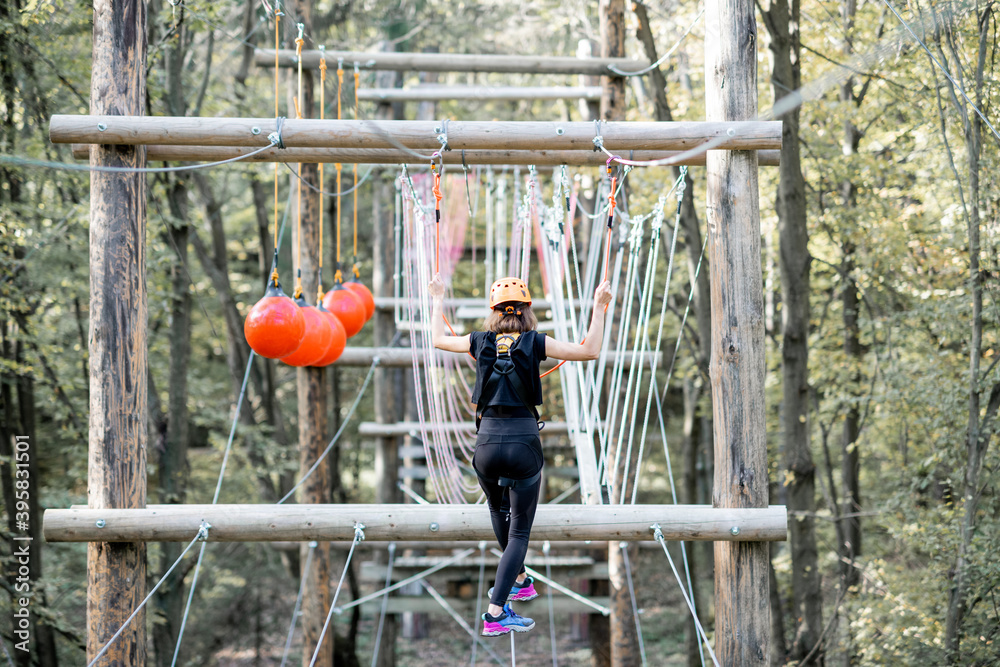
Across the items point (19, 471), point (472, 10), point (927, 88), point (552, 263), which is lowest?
point (19, 471)

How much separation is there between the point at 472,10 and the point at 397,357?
21.4 feet

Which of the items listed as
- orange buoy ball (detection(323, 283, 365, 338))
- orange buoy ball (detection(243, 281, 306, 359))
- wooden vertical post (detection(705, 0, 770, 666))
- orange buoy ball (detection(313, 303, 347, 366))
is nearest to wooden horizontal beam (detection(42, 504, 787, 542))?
wooden vertical post (detection(705, 0, 770, 666))

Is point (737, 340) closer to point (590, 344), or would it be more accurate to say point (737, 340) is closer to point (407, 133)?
point (590, 344)

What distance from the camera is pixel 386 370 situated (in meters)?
5.77

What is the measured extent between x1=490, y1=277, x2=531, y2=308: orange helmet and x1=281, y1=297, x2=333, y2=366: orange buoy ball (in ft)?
2.99

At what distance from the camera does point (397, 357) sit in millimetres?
4629

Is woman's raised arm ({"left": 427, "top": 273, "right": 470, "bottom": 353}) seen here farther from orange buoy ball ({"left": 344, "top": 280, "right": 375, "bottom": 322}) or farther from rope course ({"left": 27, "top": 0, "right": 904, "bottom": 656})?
orange buoy ball ({"left": 344, "top": 280, "right": 375, "bottom": 322})

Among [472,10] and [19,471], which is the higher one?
[472,10]

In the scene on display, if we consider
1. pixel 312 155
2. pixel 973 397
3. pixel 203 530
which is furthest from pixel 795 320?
pixel 203 530

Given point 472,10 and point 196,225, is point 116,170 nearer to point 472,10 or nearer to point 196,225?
point 196,225

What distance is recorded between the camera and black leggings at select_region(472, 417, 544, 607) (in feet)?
8.21

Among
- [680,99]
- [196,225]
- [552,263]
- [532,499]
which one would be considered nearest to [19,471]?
[196,225]

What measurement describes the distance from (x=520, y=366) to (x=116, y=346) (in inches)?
58.5

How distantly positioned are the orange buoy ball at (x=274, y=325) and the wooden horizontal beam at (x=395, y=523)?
59 centimetres
